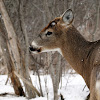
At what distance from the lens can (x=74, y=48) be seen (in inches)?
135

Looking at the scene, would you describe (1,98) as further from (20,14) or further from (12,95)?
(20,14)

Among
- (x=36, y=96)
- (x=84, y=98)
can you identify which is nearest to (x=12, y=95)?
(x=36, y=96)

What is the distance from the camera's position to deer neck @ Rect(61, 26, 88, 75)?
10.9 ft

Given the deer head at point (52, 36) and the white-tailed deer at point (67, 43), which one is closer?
the white-tailed deer at point (67, 43)

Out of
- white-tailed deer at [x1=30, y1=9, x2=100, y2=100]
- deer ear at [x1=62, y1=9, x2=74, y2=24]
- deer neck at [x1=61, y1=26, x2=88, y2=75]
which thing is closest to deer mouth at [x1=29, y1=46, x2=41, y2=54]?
white-tailed deer at [x1=30, y1=9, x2=100, y2=100]

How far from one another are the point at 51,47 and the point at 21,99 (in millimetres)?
2586

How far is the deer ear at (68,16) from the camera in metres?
3.24

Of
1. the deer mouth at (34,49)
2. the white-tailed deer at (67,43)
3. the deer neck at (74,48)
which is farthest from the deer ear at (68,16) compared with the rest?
the deer mouth at (34,49)

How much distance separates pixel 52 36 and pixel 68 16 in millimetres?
567

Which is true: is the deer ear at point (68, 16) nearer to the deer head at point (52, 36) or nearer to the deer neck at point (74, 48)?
the deer head at point (52, 36)

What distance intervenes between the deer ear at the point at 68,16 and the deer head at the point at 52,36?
6 cm

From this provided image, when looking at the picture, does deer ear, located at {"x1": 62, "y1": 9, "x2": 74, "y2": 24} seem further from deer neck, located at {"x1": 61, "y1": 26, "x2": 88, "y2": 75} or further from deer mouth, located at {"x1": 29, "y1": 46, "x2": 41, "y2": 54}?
deer mouth, located at {"x1": 29, "y1": 46, "x2": 41, "y2": 54}

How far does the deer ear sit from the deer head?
6cm

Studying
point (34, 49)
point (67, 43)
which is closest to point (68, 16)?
point (67, 43)
